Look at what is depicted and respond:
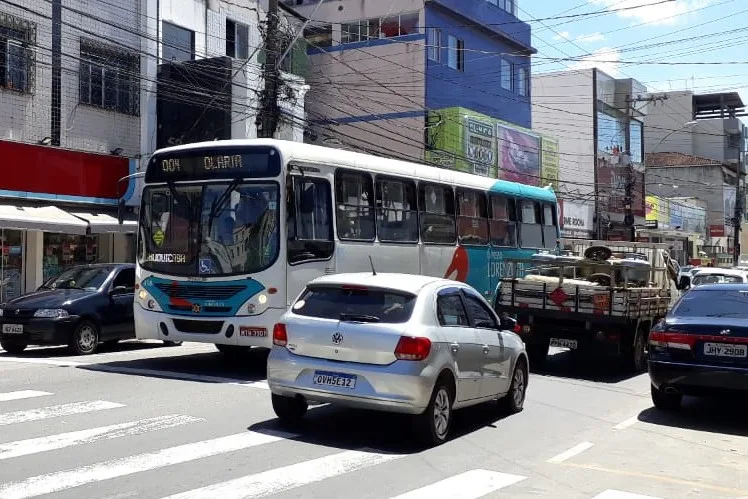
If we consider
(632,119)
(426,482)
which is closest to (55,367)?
(426,482)

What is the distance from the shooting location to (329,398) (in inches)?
320

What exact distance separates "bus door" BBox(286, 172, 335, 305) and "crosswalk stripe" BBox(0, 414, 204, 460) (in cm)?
348

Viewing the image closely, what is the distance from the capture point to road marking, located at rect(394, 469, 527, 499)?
643 cm

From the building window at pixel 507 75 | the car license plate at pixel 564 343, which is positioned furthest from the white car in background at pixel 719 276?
Result: the building window at pixel 507 75

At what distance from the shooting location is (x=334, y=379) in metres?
8.10

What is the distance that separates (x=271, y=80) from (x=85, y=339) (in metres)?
8.97

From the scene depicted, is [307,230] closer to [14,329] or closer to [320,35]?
[14,329]

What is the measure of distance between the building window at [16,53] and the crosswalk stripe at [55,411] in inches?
541

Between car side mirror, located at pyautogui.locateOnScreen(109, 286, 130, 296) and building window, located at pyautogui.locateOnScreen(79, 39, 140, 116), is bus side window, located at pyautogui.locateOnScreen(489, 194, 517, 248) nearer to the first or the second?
car side mirror, located at pyautogui.locateOnScreen(109, 286, 130, 296)

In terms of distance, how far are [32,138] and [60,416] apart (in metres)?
14.5

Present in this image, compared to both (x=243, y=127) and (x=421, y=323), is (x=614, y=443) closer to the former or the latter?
(x=421, y=323)

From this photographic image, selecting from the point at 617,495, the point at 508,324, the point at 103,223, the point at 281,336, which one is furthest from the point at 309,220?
the point at 103,223

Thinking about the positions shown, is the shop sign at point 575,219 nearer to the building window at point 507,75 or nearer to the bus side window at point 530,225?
the building window at point 507,75

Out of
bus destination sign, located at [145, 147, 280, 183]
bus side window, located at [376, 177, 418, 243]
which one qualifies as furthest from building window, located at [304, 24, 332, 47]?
bus destination sign, located at [145, 147, 280, 183]
